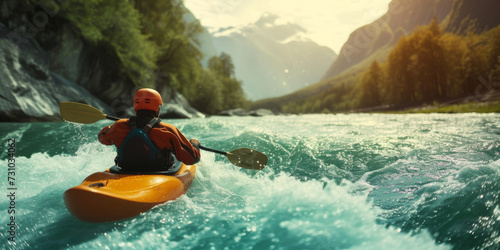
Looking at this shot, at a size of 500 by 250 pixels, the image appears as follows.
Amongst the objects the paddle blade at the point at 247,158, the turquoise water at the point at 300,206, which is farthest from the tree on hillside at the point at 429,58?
the paddle blade at the point at 247,158

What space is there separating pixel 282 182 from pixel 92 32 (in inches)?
578

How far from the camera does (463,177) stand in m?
4.09

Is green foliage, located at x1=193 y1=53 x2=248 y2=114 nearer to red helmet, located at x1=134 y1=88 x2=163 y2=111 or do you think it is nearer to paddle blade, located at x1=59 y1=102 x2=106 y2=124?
paddle blade, located at x1=59 y1=102 x2=106 y2=124

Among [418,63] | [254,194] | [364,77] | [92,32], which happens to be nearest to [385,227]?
[254,194]

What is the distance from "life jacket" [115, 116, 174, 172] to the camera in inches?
137

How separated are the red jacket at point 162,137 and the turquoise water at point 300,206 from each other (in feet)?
2.03

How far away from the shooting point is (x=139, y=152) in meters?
3.59

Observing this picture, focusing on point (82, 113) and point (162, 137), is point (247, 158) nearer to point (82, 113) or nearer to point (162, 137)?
point (162, 137)

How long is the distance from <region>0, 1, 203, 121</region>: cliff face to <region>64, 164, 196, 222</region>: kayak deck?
10501 mm

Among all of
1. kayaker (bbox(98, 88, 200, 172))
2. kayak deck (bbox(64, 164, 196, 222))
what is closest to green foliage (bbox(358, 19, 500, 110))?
kayaker (bbox(98, 88, 200, 172))

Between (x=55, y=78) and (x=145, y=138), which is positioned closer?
(x=145, y=138)

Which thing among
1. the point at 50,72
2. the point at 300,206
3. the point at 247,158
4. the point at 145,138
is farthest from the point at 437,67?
the point at 145,138

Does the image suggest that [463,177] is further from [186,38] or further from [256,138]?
[186,38]

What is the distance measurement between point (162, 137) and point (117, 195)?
36.2 inches
